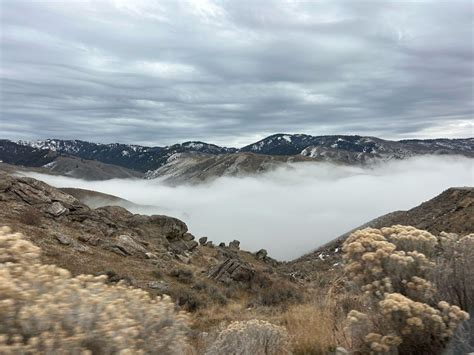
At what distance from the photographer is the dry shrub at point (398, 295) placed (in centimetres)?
521

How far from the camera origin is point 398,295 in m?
5.24

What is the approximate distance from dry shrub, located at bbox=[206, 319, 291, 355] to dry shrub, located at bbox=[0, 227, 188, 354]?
1486 millimetres

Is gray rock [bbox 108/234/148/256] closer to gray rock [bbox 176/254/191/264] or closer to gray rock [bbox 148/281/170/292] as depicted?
gray rock [bbox 176/254/191/264]

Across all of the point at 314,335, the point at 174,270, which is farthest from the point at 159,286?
the point at 314,335

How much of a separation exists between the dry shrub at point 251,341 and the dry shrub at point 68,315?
4.88ft

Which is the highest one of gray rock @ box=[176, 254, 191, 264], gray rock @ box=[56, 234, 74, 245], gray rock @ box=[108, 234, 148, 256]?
gray rock @ box=[56, 234, 74, 245]

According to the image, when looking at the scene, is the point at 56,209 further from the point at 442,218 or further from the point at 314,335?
the point at 442,218

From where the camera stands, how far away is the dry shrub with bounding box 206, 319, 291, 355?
6.09 m

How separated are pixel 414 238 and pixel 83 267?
61.0ft

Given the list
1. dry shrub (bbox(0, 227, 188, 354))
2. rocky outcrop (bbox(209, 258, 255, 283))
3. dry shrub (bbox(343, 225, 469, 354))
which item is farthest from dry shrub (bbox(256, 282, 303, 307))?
dry shrub (bbox(0, 227, 188, 354))

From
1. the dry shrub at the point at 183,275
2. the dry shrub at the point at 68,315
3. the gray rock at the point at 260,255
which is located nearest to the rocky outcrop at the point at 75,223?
the dry shrub at the point at 183,275

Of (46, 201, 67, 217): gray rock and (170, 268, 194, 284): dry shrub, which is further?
(46, 201, 67, 217): gray rock

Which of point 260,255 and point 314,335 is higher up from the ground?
point 314,335

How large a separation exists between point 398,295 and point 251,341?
202 cm
